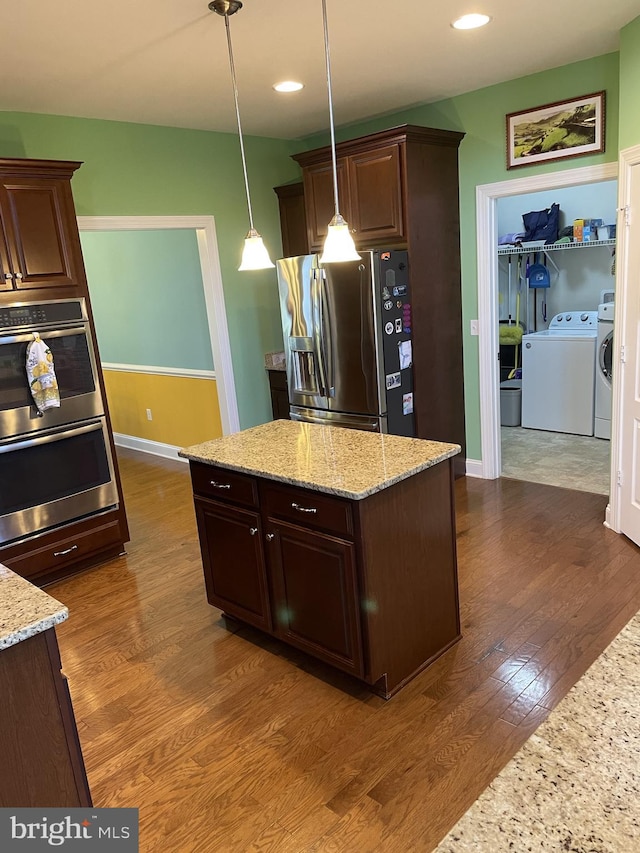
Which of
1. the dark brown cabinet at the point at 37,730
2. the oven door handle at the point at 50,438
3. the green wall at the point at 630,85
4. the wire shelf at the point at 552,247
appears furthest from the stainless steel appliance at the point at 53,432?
the wire shelf at the point at 552,247

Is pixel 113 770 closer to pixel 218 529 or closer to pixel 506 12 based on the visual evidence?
pixel 218 529

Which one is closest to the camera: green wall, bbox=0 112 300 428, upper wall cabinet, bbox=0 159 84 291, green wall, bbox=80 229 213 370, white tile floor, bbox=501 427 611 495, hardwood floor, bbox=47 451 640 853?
hardwood floor, bbox=47 451 640 853

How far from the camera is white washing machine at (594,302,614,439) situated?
5188mm

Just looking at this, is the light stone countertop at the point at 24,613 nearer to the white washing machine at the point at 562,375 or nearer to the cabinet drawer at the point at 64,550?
the cabinet drawer at the point at 64,550

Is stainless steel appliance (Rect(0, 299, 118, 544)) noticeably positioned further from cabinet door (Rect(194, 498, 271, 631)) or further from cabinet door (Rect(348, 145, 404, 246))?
cabinet door (Rect(348, 145, 404, 246))

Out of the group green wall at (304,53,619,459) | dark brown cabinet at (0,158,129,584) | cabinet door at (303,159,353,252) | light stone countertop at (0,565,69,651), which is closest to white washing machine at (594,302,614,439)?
green wall at (304,53,619,459)

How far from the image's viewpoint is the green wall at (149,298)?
17.5ft

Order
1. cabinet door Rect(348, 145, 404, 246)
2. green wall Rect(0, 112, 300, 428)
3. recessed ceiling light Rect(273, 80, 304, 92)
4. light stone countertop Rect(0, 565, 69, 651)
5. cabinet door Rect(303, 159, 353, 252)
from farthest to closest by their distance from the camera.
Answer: cabinet door Rect(303, 159, 353, 252) → cabinet door Rect(348, 145, 404, 246) → green wall Rect(0, 112, 300, 428) → recessed ceiling light Rect(273, 80, 304, 92) → light stone countertop Rect(0, 565, 69, 651)

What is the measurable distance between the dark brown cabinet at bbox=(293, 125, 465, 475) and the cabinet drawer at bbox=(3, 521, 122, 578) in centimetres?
209

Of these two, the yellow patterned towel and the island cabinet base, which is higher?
the yellow patterned towel

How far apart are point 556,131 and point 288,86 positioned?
63.7 inches

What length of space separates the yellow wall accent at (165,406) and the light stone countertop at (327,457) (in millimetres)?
2422

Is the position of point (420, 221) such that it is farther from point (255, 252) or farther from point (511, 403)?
point (511, 403)

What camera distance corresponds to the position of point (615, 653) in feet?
3.63
